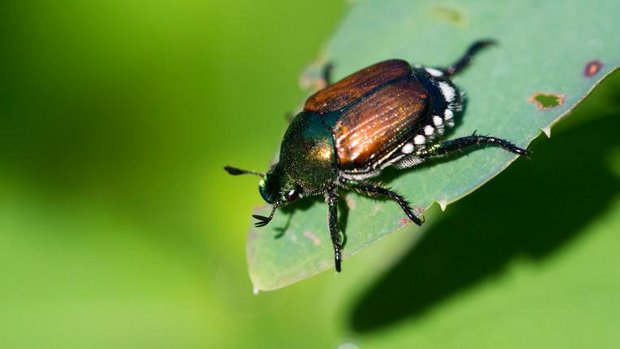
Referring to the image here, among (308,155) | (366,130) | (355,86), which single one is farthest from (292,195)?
(355,86)

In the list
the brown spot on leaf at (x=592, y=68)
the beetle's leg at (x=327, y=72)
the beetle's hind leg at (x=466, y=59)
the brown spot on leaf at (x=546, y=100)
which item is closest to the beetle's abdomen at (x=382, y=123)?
the beetle's hind leg at (x=466, y=59)

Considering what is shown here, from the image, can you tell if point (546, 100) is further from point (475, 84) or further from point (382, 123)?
point (382, 123)

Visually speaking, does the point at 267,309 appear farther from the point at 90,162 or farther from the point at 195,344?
the point at 90,162

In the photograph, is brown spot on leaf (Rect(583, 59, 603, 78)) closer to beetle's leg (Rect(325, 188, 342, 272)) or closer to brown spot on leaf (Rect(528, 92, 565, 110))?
brown spot on leaf (Rect(528, 92, 565, 110))

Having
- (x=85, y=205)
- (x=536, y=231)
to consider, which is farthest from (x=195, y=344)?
(x=536, y=231)

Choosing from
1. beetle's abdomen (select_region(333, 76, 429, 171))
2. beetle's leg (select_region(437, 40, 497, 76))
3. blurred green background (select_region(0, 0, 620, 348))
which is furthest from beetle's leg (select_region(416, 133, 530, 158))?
blurred green background (select_region(0, 0, 620, 348))

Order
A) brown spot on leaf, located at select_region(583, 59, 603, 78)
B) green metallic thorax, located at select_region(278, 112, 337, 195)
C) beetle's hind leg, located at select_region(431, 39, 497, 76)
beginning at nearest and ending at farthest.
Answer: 1. brown spot on leaf, located at select_region(583, 59, 603, 78)
2. beetle's hind leg, located at select_region(431, 39, 497, 76)
3. green metallic thorax, located at select_region(278, 112, 337, 195)
